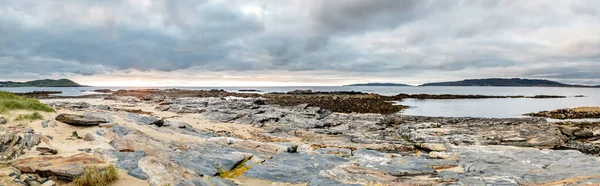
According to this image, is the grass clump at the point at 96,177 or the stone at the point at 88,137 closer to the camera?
the grass clump at the point at 96,177

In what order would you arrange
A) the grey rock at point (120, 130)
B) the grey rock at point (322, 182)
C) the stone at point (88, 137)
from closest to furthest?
the grey rock at point (322, 182)
the stone at point (88, 137)
the grey rock at point (120, 130)

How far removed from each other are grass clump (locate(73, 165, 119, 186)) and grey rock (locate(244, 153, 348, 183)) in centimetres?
433

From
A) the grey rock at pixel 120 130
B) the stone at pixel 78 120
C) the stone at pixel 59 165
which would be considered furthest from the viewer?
the stone at pixel 78 120

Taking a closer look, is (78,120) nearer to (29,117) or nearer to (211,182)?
(29,117)

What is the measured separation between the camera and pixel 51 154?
11562mm

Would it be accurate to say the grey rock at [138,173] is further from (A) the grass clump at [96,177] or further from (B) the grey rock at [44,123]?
(B) the grey rock at [44,123]

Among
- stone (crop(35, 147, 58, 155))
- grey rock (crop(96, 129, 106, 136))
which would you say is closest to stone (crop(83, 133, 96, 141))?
grey rock (crop(96, 129, 106, 136))

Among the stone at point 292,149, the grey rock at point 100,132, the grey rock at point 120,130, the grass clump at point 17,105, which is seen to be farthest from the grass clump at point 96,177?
the grass clump at point 17,105

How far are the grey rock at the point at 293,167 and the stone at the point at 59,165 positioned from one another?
526 centimetres

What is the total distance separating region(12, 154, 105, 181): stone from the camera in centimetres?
960

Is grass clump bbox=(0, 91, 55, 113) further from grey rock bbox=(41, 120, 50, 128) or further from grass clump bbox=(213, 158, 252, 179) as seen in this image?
grass clump bbox=(213, 158, 252, 179)

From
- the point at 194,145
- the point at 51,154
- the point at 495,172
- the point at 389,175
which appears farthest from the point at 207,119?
the point at 495,172

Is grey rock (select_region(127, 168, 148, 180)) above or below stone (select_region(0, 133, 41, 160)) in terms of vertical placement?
below

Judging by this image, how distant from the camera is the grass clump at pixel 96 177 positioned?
9.16 metres
